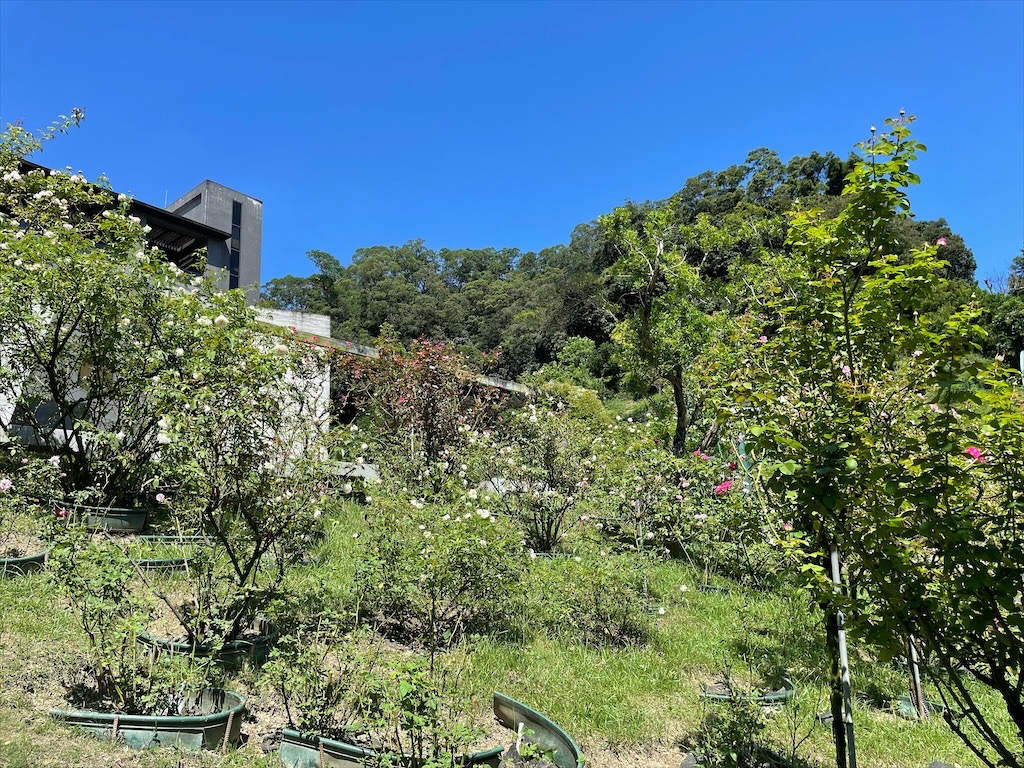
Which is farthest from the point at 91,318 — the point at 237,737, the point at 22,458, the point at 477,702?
the point at 477,702

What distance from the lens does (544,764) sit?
8.27ft

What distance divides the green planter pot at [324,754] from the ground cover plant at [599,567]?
2.7 inches

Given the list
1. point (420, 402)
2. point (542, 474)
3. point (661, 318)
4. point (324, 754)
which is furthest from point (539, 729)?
point (661, 318)

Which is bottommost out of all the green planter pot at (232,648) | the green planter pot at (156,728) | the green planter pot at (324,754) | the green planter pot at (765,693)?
the green planter pot at (765,693)

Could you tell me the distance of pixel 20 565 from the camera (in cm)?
407

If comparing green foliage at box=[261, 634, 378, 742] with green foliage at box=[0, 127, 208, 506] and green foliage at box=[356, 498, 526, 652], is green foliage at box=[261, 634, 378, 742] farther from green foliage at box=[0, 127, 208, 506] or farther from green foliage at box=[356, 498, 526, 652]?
green foliage at box=[0, 127, 208, 506]

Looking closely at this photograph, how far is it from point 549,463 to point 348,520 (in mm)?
2209

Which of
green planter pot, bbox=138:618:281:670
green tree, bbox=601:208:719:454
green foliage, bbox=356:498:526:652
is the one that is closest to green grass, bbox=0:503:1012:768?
green planter pot, bbox=138:618:281:670

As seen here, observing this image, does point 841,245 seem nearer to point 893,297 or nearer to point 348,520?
point 893,297

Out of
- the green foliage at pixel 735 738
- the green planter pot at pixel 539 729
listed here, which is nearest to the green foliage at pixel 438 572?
the green planter pot at pixel 539 729

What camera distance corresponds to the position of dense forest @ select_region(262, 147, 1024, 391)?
30.6 feet

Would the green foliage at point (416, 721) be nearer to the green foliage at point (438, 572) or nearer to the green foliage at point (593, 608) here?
the green foliage at point (438, 572)

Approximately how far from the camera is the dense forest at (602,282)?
934 cm

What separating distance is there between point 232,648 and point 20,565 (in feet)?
6.64
